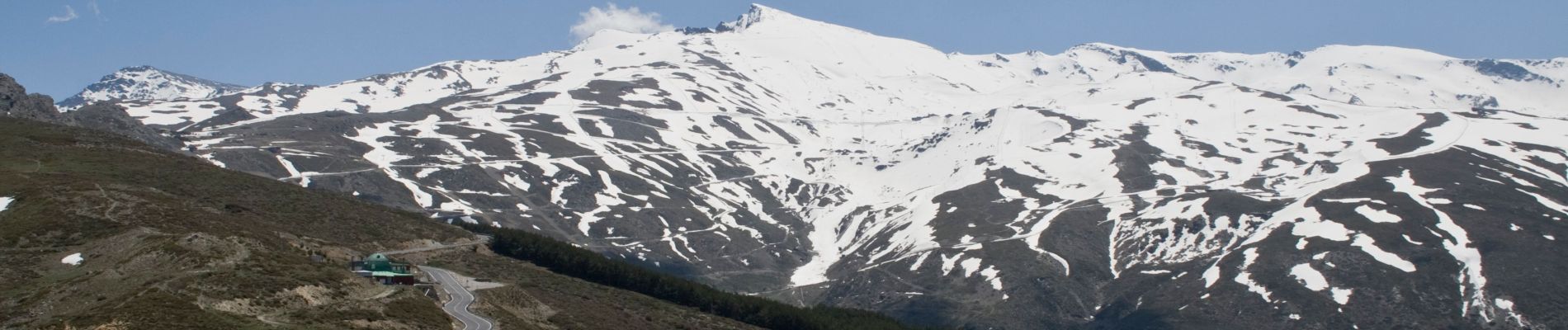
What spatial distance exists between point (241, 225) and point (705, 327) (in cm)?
3380

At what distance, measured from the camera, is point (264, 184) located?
389 ft

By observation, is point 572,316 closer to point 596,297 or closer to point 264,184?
point 596,297

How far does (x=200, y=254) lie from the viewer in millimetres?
61781

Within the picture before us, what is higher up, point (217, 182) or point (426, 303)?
point (217, 182)

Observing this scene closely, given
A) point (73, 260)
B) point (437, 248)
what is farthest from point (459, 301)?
point (437, 248)

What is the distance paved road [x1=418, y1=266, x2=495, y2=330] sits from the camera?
217ft

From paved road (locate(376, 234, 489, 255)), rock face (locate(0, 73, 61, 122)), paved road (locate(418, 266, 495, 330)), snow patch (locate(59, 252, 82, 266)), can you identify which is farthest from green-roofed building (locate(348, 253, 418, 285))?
rock face (locate(0, 73, 61, 122))

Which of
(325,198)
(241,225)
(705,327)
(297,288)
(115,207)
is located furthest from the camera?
(325,198)

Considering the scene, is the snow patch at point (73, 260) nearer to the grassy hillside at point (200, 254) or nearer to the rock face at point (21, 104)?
the grassy hillside at point (200, 254)

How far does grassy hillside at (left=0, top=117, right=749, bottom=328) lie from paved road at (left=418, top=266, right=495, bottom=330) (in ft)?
5.27

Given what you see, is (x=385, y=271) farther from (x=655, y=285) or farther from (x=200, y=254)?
(x=655, y=285)

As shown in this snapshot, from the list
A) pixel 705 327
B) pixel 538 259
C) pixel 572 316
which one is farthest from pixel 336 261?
pixel 538 259

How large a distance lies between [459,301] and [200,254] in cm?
1649

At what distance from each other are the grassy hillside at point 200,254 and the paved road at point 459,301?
161 cm
